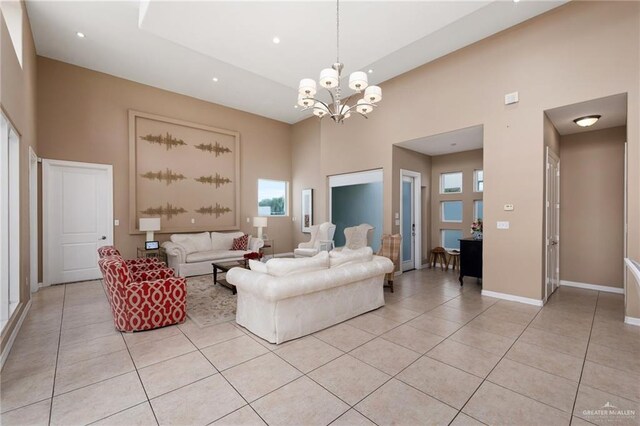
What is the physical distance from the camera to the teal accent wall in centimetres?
645

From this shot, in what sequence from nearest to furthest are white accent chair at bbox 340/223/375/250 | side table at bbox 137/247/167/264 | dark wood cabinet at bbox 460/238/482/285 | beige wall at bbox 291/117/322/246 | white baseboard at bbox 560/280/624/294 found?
white baseboard at bbox 560/280/624/294 < dark wood cabinet at bbox 460/238/482/285 < side table at bbox 137/247/167/264 < white accent chair at bbox 340/223/375/250 < beige wall at bbox 291/117/322/246

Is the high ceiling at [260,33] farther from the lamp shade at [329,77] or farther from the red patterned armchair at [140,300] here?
the red patterned armchair at [140,300]

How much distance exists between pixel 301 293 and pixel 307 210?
18.1ft

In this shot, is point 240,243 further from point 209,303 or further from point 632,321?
point 632,321

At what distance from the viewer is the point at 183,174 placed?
686cm

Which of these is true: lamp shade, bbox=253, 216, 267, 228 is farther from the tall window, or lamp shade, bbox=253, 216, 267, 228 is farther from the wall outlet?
the wall outlet

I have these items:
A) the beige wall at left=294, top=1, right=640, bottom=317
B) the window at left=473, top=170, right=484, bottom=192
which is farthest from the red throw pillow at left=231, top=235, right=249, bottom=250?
the window at left=473, top=170, right=484, bottom=192

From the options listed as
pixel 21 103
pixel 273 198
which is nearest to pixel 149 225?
pixel 21 103

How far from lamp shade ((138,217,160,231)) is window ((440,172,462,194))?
21.6 ft

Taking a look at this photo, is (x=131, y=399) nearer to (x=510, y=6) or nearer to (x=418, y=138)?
(x=418, y=138)

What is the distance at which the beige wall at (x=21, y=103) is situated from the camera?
280 centimetres

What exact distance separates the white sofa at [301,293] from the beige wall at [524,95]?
237 cm

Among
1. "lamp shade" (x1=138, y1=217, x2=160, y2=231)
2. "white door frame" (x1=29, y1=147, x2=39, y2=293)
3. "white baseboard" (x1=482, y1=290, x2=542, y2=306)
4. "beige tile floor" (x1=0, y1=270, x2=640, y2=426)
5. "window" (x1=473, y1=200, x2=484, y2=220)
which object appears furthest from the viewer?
"window" (x1=473, y1=200, x2=484, y2=220)

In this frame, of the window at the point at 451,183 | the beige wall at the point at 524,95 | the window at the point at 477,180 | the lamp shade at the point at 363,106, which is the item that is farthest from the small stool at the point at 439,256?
the lamp shade at the point at 363,106
